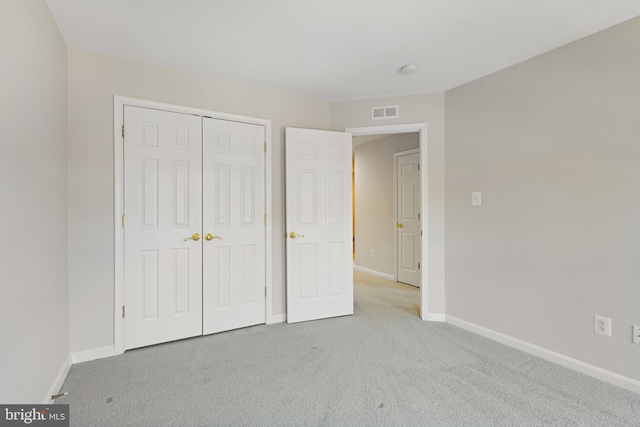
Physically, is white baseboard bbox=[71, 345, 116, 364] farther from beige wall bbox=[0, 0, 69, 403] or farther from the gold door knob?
the gold door knob

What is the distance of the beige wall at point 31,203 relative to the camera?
136 cm

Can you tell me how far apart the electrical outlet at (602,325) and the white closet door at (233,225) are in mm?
2722

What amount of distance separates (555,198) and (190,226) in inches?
120

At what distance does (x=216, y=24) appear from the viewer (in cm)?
210

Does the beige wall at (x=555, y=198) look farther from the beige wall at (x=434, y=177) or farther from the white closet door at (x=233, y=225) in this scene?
the white closet door at (x=233, y=225)

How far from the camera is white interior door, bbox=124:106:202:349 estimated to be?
2.58 m

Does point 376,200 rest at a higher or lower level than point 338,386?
higher

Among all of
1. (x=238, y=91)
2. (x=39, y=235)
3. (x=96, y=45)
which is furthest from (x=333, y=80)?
(x=39, y=235)

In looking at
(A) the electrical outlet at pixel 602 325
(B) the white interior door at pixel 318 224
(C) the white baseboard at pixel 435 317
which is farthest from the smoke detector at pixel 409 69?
(C) the white baseboard at pixel 435 317

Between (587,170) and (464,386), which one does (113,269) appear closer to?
(464,386)

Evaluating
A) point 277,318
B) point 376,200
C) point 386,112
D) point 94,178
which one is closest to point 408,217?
point 376,200

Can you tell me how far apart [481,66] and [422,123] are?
2.50 ft

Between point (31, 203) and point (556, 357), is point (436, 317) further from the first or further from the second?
point (31, 203)

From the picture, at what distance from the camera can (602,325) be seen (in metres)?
2.14
